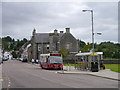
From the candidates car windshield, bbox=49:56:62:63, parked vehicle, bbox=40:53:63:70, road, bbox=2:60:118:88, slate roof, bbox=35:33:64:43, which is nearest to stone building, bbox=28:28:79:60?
slate roof, bbox=35:33:64:43

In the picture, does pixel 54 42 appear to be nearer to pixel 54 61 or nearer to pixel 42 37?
pixel 42 37

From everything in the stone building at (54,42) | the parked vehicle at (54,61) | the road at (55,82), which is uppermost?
the stone building at (54,42)

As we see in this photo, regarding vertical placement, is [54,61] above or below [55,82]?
above

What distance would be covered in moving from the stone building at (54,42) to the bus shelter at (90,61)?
48163 millimetres

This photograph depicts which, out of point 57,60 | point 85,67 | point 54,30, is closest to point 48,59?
point 57,60

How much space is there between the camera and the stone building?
91.6 metres

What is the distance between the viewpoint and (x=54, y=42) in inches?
3716

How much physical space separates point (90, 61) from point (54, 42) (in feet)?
185

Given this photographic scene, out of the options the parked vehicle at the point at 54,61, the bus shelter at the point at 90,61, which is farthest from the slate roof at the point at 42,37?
the bus shelter at the point at 90,61

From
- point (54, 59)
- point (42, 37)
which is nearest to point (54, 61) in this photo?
point (54, 59)

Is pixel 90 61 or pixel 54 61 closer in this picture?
pixel 90 61

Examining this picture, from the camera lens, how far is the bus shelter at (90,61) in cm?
3722

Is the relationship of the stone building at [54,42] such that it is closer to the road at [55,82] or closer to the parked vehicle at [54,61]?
the parked vehicle at [54,61]

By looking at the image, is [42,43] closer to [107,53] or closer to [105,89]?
[107,53]
